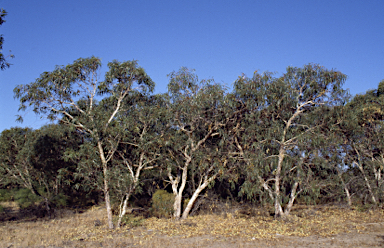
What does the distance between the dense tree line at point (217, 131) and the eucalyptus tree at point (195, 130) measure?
0.16 ft

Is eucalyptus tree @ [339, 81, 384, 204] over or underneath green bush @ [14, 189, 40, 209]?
over

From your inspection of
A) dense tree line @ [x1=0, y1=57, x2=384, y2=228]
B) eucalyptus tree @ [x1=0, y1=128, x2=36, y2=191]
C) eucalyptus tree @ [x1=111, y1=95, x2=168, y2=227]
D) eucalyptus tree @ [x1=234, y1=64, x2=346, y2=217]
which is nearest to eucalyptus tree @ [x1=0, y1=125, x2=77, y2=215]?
eucalyptus tree @ [x1=0, y1=128, x2=36, y2=191]

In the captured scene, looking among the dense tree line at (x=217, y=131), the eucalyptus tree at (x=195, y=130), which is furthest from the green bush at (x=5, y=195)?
the eucalyptus tree at (x=195, y=130)

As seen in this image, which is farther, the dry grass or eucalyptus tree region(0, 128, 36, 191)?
eucalyptus tree region(0, 128, 36, 191)

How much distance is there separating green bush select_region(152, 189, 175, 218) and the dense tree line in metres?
0.49

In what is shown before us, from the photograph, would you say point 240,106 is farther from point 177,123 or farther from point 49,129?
point 49,129

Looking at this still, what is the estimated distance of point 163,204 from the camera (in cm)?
1420

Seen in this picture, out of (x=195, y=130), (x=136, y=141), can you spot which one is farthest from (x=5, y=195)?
(x=195, y=130)

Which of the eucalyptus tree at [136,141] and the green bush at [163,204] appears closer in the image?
the eucalyptus tree at [136,141]

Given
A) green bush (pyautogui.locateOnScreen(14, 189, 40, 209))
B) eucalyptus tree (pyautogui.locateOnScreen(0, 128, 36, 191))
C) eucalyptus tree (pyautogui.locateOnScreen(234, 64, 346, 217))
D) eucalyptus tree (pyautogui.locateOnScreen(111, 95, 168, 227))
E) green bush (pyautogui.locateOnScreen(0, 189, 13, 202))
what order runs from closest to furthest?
eucalyptus tree (pyautogui.locateOnScreen(111, 95, 168, 227)) < eucalyptus tree (pyautogui.locateOnScreen(234, 64, 346, 217)) < green bush (pyautogui.locateOnScreen(14, 189, 40, 209)) < eucalyptus tree (pyautogui.locateOnScreen(0, 128, 36, 191)) < green bush (pyautogui.locateOnScreen(0, 189, 13, 202))

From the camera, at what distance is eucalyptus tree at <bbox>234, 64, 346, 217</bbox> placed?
12828 millimetres

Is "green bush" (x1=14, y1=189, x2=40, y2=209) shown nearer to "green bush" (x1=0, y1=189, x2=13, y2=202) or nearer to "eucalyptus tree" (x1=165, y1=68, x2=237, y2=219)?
"green bush" (x1=0, y1=189, x2=13, y2=202)

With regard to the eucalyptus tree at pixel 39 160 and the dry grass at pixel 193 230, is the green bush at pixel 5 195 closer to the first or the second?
the eucalyptus tree at pixel 39 160

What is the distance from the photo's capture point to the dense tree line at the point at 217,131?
1191 cm
